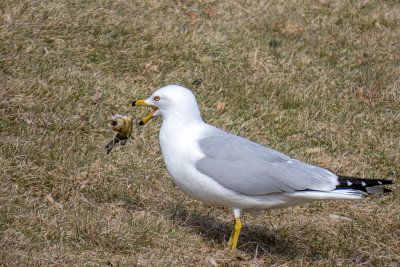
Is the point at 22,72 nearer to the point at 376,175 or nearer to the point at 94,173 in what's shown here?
the point at 94,173

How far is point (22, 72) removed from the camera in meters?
5.71

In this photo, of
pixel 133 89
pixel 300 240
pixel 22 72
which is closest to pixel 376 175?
pixel 300 240

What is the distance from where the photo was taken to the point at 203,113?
19.5 ft

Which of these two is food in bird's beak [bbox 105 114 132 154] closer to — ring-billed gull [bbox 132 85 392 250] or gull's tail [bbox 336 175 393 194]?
ring-billed gull [bbox 132 85 392 250]

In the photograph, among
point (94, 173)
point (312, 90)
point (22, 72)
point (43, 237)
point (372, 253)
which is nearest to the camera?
point (43, 237)

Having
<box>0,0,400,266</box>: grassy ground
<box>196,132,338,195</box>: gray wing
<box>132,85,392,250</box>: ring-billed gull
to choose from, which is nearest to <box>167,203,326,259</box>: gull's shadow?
<box>0,0,400,266</box>: grassy ground

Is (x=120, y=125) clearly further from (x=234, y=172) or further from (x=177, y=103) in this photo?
(x=234, y=172)

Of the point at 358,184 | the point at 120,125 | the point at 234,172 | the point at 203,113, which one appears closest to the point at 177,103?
the point at 234,172

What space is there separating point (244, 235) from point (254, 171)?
0.79 metres

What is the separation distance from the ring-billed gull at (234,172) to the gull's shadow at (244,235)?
0.30m

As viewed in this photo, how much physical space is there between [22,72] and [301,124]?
2.75 m

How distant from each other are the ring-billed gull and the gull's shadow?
1.00 ft

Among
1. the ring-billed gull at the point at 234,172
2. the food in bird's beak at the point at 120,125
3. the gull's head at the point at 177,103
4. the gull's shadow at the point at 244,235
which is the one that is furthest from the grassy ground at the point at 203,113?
the gull's head at the point at 177,103

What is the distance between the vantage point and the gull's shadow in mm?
4301
